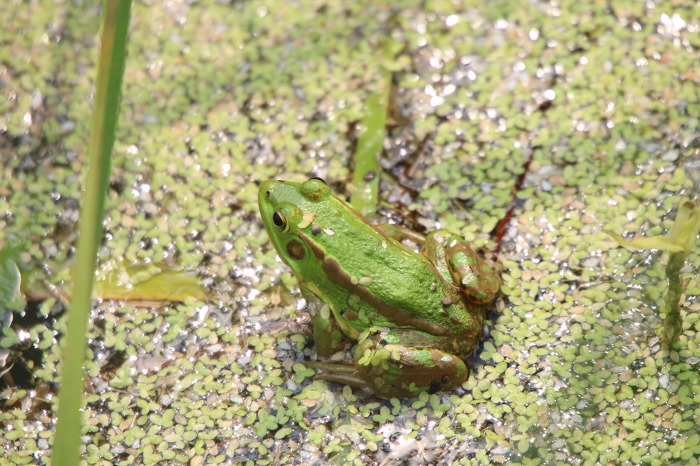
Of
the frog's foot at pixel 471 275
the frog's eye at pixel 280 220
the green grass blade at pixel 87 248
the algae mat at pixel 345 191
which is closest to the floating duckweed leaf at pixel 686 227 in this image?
the algae mat at pixel 345 191

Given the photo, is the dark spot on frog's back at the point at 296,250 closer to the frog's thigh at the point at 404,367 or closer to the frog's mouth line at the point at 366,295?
the frog's mouth line at the point at 366,295

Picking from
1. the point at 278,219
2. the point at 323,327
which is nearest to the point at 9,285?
the point at 278,219

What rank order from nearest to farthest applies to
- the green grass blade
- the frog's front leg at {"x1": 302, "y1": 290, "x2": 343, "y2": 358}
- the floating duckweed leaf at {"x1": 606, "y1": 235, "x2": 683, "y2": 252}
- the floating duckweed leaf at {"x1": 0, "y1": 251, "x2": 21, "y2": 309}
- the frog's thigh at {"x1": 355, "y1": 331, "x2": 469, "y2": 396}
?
the green grass blade → the floating duckweed leaf at {"x1": 606, "y1": 235, "x2": 683, "y2": 252} → the frog's thigh at {"x1": 355, "y1": 331, "x2": 469, "y2": 396} → the frog's front leg at {"x1": 302, "y1": 290, "x2": 343, "y2": 358} → the floating duckweed leaf at {"x1": 0, "y1": 251, "x2": 21, "y2": 309}

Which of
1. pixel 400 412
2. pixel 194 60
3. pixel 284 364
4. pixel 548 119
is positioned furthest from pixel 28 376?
pixel 548 119

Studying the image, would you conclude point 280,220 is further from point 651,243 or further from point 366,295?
point 651,243

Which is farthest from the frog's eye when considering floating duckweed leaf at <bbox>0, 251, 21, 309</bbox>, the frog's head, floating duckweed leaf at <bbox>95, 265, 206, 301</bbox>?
floating duckweed leaf at <bbox>0, 251, 21, 309</bbox>

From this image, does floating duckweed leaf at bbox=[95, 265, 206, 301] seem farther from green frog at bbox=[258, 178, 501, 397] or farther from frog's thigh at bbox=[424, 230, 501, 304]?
frog's thigh at bbox=[424, 230, 501, 304]
